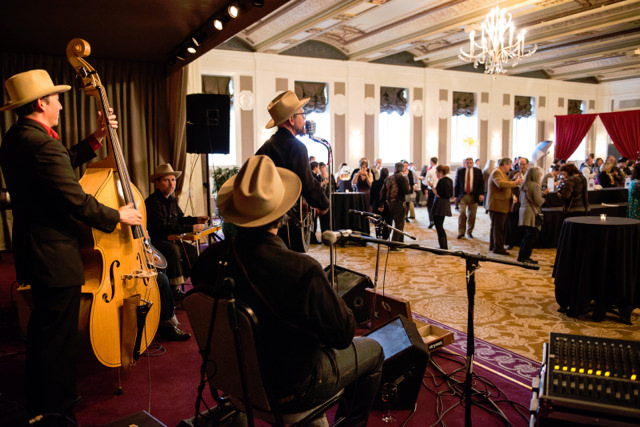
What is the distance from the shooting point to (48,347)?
2170mm

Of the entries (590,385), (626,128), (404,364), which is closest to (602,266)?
(404,364)

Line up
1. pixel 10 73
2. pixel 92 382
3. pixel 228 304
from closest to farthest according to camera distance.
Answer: pixel 228 304, pixel 92 382, pixel 10 73

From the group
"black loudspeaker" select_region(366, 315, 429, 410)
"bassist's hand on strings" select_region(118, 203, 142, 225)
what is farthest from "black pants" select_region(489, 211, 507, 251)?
"bassist's hand on strings" select_region(118, 203, 142, 225)

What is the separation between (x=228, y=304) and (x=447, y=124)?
14.2 meters

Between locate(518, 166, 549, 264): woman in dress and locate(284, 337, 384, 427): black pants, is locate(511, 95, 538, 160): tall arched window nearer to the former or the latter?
locate(518, 166, 549, 264): woman in dress

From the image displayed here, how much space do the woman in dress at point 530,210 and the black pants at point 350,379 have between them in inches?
183

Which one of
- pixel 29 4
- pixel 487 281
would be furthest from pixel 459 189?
pixel 29 4

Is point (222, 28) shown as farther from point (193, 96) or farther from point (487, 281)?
point (487, 281)

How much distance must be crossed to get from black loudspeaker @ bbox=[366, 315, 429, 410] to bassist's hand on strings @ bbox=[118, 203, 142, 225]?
145cm

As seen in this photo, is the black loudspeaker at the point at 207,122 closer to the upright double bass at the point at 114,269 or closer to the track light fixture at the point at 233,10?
the track light fixture at the point at 233,10

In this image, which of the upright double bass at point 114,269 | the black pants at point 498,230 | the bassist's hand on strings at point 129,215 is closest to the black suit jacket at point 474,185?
the black pants at point 498,230

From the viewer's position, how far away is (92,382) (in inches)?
112

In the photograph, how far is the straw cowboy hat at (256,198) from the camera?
1.63m

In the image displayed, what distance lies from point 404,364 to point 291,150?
1.53 m
